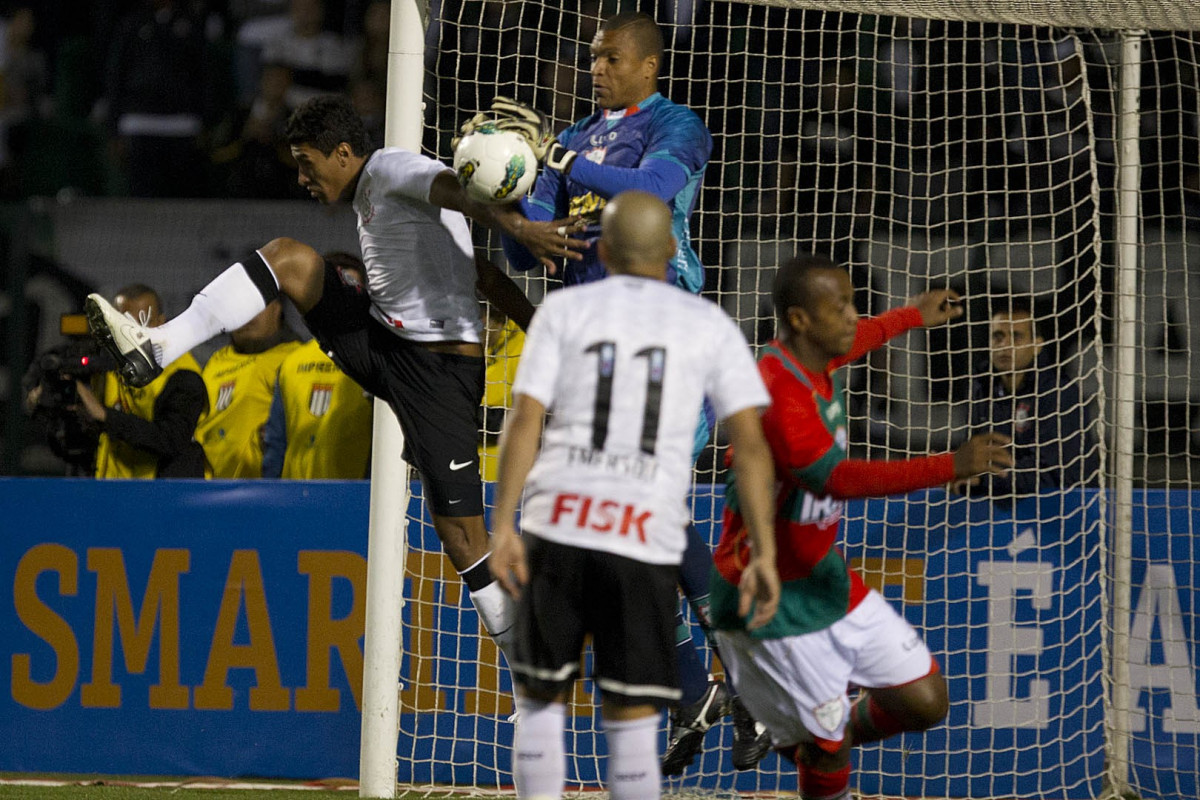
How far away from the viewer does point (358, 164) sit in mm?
4738

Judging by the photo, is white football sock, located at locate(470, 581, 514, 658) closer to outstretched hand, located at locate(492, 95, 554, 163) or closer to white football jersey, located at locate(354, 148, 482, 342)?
white football jersey, located at locate(354, 148, 482, 342)

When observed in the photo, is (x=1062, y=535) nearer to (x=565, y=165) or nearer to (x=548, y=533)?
(x=565, y=165)

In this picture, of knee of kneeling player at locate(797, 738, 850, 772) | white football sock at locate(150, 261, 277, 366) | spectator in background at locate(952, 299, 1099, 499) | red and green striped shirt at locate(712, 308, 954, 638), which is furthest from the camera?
spectator in background at locate(952, 299, 1099, 499)

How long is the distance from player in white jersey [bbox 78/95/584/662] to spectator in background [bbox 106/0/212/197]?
4.32 m

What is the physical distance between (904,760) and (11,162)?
688 cm

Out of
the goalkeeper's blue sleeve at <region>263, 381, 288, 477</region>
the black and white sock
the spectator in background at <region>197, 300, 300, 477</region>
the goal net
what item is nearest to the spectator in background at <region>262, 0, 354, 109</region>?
Result: the goal net

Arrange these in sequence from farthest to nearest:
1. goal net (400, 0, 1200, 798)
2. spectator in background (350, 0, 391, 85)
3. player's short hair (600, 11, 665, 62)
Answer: spectator in background (350, 0, 391, 85) → goal net (400, 0, 1200, 798) → player's short hair (600, 11, 665, 62)

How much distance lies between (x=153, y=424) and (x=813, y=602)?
3.49 m

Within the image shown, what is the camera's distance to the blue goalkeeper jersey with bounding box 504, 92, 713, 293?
4.28 m

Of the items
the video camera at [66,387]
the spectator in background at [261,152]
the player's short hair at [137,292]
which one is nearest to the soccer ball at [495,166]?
the video camera at [66,387]

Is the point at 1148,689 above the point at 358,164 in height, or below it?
below

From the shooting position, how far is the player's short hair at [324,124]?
15.2 ft

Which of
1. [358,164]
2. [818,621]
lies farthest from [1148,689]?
[358,164]

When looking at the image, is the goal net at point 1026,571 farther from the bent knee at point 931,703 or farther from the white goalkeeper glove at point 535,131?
the bent knee at point 931,703
